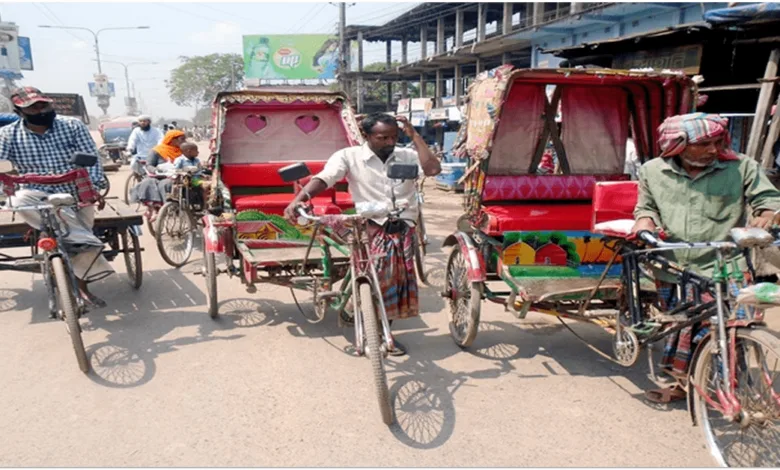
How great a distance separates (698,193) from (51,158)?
4.56m

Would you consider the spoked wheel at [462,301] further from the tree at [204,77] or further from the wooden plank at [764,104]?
the tree at [204,77]

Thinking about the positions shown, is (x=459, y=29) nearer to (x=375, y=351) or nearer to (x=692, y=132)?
(x=692, y=132)

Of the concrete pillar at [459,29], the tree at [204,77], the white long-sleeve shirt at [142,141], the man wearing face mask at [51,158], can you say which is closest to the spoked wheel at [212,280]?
the man wearing face mask at [51,158]

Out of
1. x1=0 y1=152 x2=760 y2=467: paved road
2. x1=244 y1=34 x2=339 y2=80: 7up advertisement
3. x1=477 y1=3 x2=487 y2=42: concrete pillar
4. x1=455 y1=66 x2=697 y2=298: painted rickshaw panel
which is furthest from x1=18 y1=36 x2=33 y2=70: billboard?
x1=455 y1=66 x2=697 y2=298: painted rickshaw panel

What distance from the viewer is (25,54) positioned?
42781 millimetres

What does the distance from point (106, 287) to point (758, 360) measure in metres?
5.47

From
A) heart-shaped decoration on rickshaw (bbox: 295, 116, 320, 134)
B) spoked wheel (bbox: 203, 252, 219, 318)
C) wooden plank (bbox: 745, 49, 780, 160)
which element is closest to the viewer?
spoked wheel (bbox: 203, 252, 219, 318)

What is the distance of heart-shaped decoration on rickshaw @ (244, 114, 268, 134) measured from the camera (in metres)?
6.51

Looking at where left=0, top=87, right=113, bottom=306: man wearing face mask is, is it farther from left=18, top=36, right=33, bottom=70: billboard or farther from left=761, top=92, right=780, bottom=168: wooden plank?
left=18, top=36, right=33, bottom=70: billboard

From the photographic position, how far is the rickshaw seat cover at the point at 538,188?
4941mm

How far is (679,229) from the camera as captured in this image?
310 cm

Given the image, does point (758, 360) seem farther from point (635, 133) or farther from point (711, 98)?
point (711, 98)

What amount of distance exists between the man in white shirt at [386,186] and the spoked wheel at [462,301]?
416 mm

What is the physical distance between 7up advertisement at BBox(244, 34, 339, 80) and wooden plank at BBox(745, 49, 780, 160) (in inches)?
1558
